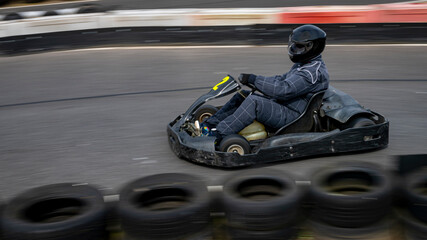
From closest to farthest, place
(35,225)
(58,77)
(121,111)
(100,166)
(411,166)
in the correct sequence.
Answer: (35,225), (411,166), (100,166), (121,111), (58,77)

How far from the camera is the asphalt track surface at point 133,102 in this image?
5.18m

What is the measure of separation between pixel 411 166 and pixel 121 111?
3.99 metres

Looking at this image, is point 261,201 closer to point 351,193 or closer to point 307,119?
point 351,193

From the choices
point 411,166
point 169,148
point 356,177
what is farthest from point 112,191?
point 411,166

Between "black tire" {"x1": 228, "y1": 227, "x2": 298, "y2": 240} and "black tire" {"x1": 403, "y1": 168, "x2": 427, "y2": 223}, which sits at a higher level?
"black tire" {"x1": 403, "y1": 168, "x2": 427, "y2": 223}

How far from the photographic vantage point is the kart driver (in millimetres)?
5051

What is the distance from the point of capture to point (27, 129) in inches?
254

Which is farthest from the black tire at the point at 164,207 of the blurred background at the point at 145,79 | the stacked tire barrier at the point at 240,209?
the blurred background at the point at 145,79

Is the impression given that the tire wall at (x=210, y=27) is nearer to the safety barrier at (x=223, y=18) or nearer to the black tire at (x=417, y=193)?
the safety barrier at (x=223, y=18)

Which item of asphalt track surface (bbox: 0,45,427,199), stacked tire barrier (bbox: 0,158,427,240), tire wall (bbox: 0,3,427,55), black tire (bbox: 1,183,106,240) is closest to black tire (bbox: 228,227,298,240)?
stacked tire barrier (bbox: 0,158,427,240)

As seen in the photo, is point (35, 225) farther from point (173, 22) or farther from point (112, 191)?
point (173, 22)

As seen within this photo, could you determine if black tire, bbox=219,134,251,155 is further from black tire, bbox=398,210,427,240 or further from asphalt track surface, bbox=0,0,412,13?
asphalt track surface, bbox=0,0,412,13

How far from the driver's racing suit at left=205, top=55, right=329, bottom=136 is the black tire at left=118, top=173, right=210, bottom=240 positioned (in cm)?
116

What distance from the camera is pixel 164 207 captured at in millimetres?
3959
